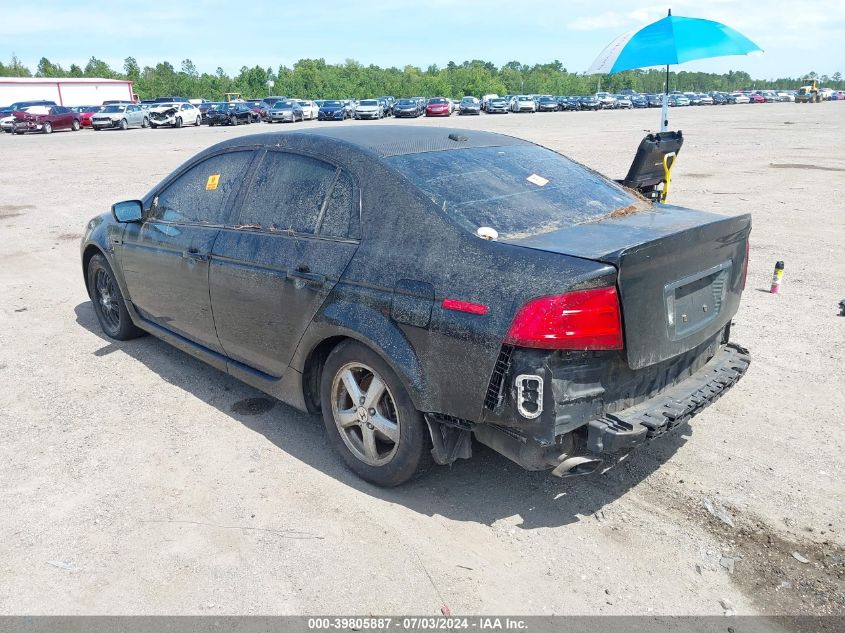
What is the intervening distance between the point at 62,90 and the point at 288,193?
3251 inches

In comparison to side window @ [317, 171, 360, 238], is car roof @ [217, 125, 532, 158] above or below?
above

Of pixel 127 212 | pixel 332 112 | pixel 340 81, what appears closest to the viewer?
pixel 127 212

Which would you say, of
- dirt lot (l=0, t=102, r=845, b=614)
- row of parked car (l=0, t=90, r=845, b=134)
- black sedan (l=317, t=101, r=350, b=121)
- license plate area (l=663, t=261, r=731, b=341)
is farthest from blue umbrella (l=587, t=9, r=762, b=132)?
black sedan (l=317, t=101, r=350, b=121)

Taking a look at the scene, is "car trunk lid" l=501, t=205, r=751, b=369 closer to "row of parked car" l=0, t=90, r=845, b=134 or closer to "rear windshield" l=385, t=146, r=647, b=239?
"rear windshield" l=385, t=146, r=647, b=239

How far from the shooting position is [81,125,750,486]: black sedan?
281 centimetres

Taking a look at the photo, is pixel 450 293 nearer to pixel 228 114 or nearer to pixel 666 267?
pixel 666 267

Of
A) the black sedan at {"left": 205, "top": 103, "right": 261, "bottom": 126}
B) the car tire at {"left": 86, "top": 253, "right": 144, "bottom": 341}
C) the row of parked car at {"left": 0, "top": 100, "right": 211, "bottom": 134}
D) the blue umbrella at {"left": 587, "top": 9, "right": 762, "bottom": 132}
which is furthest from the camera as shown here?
the black sedan at {"left": 205, "top": 103, "right": 261, "bottom": 126}

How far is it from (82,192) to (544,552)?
14345 millimetres

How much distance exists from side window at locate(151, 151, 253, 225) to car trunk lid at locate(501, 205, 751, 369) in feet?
6.81

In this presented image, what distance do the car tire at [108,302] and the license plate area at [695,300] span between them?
170 inches

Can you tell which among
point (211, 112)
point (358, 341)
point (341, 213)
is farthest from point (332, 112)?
point (358, 341)

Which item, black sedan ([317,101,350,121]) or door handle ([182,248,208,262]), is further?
black sedan ([317,101,350,121])

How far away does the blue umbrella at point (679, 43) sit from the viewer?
7730mm

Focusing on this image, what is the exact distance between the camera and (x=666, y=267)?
117 inches
